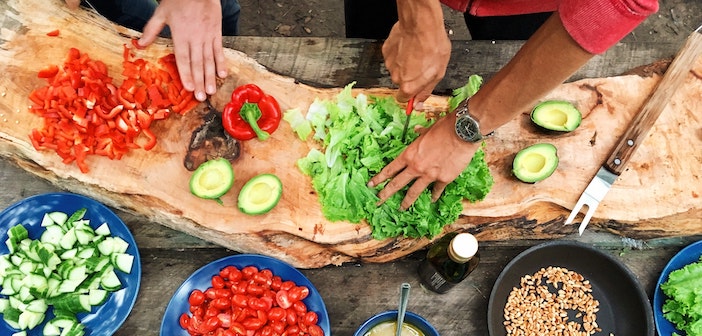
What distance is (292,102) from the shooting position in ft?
8.38

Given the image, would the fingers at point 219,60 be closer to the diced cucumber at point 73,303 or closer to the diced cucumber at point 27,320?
the diced cucumber at point 73,303

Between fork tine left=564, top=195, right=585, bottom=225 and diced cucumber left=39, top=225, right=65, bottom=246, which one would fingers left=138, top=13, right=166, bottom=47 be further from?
fork tine left=564, top=195, right=585, bottom=225

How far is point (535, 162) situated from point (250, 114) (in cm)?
127

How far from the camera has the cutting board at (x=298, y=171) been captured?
2.35m

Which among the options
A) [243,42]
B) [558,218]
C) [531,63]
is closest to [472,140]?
[531,63]

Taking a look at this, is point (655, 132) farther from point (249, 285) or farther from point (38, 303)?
point (38, 303)

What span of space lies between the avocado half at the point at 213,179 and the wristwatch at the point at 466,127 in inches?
37.6

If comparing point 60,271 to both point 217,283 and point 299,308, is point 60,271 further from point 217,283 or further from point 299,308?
point 299,308

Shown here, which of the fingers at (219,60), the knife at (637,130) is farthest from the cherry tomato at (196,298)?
the knife at (637,130)

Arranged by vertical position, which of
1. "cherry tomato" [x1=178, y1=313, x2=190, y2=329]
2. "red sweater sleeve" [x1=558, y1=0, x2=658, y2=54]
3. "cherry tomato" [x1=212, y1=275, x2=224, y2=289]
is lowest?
"cherry tomato" [x1=178, y1=313, x2=190, y2=329]

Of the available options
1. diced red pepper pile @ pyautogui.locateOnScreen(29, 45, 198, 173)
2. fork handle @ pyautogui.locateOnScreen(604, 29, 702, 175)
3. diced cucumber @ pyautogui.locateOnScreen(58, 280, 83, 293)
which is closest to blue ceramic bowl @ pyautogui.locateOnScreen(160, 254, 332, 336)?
diced cucumber @ pyautogui.locateOnScreen(58, 280, 83, 293)

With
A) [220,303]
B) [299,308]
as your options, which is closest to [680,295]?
[299,308]

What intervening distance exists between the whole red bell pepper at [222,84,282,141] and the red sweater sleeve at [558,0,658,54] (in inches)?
50.7

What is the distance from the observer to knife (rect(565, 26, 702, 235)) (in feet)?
8.03
